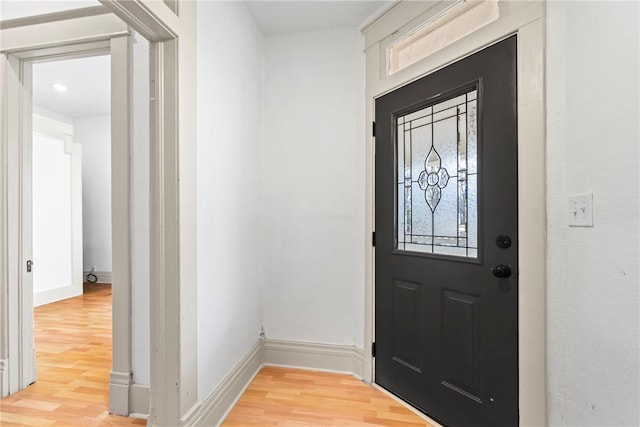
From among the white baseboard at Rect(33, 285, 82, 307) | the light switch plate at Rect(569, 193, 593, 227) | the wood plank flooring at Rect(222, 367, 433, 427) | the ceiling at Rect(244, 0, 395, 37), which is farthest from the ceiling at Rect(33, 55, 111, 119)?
the light switch plate at Rect(569, 193, 593, 227)

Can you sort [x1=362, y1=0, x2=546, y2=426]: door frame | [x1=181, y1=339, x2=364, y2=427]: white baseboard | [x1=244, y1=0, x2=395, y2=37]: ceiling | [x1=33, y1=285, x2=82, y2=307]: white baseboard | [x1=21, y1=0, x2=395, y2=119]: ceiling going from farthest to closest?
[x1=33, y1=285, x2=82, y2=307]: white baseboard
[x1=244, y1=0, x2=395, y2=37]: ceiling
[x1=181, y1=339, x2=364, y2=427]: white baseboard
[x1=21, y1=0, x2=395, y2=119]: ceiling
[x1=362, y1=0, x2=546, y2=426]: door frame

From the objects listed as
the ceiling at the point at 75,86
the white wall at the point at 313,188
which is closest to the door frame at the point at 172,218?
the white wall at the point at 313,188

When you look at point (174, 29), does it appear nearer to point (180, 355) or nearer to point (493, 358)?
point (180, 355)

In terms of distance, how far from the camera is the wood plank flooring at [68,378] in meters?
1.96

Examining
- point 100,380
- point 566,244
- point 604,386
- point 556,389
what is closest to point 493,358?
point 556,389

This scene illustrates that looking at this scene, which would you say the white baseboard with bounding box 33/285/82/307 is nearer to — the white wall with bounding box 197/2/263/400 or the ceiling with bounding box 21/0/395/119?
the ceiling with bounding box 21/0/395/119

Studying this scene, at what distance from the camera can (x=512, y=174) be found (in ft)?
5.38

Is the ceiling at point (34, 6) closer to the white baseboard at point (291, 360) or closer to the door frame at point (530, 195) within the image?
the door frame at point (530, 195)

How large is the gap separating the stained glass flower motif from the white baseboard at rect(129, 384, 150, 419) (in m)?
1.99

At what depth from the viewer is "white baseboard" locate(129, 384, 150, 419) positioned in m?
1.96

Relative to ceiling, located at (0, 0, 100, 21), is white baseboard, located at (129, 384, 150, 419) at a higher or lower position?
lower

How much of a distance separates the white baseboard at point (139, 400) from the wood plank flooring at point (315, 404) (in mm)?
466

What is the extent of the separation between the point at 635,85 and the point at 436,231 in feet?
3.69

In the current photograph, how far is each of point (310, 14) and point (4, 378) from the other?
3.20m
